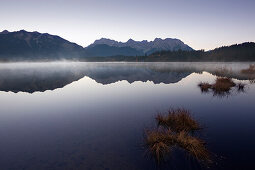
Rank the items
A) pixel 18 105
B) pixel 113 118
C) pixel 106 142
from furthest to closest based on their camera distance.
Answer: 1. pixel 18 105
2. pixel 113 118
3. pixel 106 142

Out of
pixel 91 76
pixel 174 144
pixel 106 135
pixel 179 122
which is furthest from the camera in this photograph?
pixel 91 76

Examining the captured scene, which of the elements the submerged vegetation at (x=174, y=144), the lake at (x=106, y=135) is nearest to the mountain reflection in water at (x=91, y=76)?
the lake at (x=106, y=135)

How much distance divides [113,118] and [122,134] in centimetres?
386

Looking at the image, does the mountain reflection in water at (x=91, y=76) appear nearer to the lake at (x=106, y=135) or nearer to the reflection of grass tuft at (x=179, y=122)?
the lake at (x=106, y=135)

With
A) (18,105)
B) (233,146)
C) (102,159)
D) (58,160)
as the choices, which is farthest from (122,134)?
(18,105)

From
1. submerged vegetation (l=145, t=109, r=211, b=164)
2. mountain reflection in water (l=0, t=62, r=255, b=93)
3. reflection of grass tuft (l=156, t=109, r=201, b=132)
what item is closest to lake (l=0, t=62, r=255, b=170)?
submerged vegetation (l=145, t=109, r=211, b=164)

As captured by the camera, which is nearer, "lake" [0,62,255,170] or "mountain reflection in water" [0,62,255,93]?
"lake" [0,62,255,170]

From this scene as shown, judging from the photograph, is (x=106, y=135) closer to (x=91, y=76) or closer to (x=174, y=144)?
(x=174, y=144)

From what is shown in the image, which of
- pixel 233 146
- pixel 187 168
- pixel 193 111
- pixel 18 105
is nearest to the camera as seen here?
pixel 187 168

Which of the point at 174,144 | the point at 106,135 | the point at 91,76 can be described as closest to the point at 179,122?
the point at 174,144

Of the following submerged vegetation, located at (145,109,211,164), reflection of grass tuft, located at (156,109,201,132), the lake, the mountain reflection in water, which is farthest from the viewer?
the mountain reflection in water

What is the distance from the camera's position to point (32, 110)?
19.2 metres

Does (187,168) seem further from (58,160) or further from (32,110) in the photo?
(32,110)

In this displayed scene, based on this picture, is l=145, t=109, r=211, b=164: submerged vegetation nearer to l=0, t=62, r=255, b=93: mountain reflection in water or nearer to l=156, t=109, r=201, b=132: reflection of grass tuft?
Answer: l=156, t=109, r=201, b=132: reflection of grass tuft
